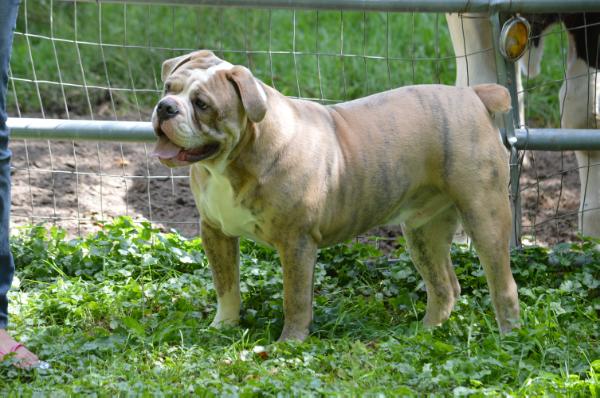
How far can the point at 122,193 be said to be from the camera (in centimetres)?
683

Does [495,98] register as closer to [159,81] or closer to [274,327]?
[274,327]

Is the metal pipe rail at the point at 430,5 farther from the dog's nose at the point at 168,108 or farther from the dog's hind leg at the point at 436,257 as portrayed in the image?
the dog's nose at the point at 168,108

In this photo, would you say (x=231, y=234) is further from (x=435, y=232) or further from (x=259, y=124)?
(x=435, y=232)

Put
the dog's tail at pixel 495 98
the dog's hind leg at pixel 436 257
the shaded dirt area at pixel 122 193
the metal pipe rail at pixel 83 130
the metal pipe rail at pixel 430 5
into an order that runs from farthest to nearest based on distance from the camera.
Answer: the shaded dirt area at pixel 122 193, the metal pipe rail at pixel 83 130, the metal pipe rail at pixel 430 5, the dog's hind leg at pixel 436 257, the dog's tail at pixel 495 98

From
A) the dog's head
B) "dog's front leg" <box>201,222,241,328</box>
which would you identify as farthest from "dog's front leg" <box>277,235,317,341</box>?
the dog's head

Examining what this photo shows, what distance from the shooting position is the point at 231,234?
4559mm

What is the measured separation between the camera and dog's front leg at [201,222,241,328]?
4707 mm

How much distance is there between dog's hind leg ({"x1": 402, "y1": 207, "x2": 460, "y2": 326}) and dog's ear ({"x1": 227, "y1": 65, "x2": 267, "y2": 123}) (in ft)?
3.38

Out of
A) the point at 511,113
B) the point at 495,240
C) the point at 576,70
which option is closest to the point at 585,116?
the point at 576,70

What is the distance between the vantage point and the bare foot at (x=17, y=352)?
407 centimetres

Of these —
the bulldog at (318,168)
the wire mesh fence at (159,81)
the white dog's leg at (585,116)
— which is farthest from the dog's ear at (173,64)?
the white dog's leg at (585,116)

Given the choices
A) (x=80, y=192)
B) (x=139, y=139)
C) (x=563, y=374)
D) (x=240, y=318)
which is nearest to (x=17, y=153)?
(x=80, y=192)

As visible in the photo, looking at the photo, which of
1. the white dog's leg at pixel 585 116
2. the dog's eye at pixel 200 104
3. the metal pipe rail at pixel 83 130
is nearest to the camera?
the dog's eye at pixel 200 104

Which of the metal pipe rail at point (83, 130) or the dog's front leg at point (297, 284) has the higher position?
the metal pipe rail at point (83, 130)
